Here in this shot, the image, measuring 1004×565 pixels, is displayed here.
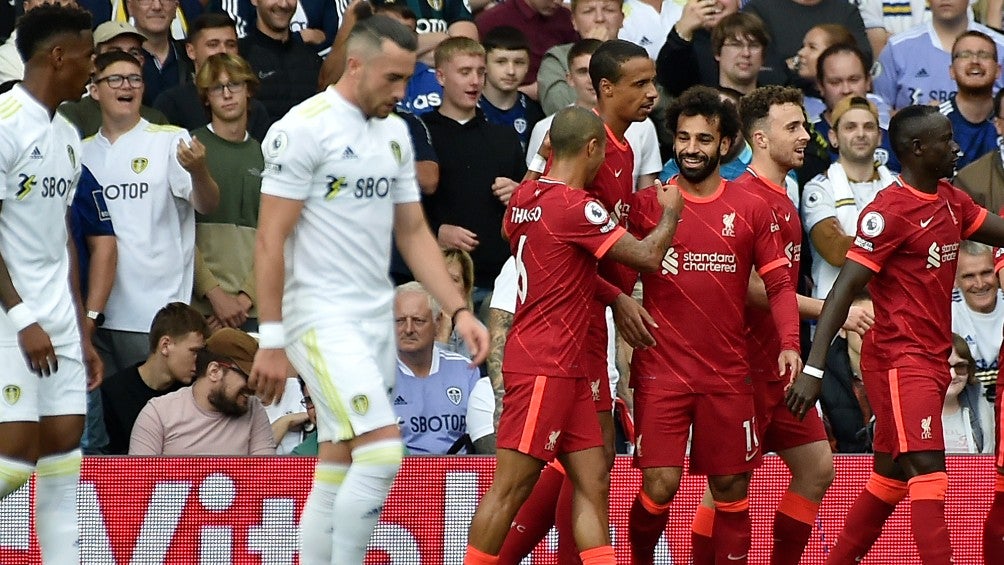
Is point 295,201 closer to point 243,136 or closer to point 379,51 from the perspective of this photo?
point 379,51

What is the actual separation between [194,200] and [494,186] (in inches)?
74.3

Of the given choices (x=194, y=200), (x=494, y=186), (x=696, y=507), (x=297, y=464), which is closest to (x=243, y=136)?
(x=194, y=200)

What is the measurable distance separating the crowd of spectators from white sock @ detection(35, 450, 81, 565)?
6.14ft

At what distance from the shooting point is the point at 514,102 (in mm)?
11844

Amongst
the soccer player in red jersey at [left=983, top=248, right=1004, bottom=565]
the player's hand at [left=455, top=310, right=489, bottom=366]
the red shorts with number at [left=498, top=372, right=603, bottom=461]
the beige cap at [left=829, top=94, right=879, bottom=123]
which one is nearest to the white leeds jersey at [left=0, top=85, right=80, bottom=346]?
the player's hand at [left=455, top=310, right=489, bottom=366]

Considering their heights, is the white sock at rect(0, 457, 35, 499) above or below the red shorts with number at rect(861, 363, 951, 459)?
below

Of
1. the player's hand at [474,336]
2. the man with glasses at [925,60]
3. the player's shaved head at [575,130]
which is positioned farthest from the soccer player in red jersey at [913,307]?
the man with glasses at [925,60]

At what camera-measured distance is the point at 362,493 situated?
6906 millimetres

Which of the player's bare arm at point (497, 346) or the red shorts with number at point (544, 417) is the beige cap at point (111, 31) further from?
the red shorts with number at point (544, 417)

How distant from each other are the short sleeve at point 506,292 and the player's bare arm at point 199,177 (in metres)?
1.80

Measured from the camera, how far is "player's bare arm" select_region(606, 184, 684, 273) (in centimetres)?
742

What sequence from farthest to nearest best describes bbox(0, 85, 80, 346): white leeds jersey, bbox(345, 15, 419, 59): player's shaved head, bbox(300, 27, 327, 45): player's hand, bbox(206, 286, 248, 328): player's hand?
bbox(300, 27, 327, 45): player's hand
bbox(206, 286, 248, 328): player's hand
bbox(0, 85, 80, 346): white leeds jersey
bbox(345, 15, 419, 59): player's shaved head

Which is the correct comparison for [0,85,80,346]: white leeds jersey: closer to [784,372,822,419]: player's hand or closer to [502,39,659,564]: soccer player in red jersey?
[502,39,659,564]: soccer player in red jersey

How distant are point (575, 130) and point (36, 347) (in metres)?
2.44
